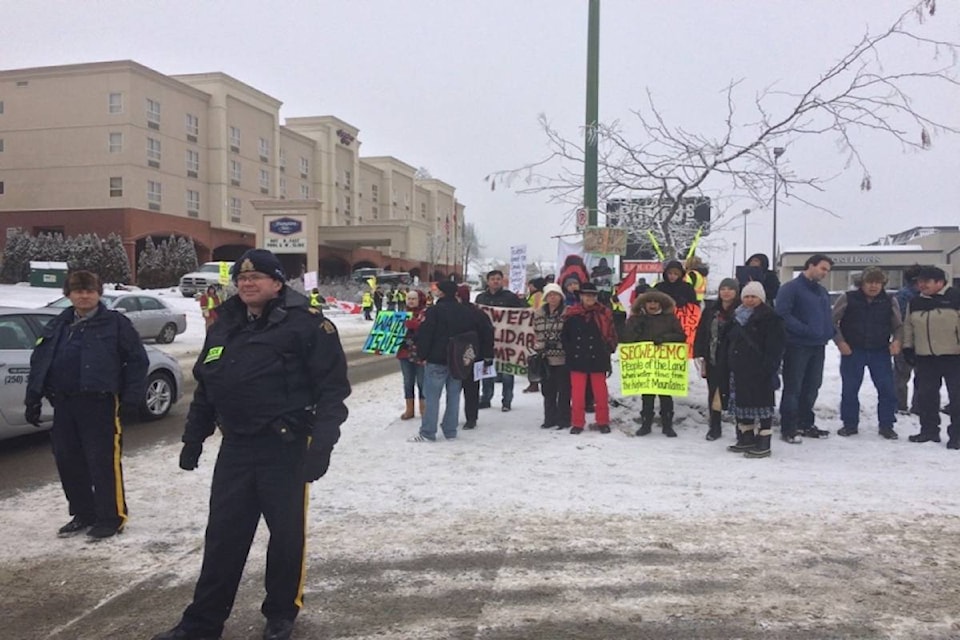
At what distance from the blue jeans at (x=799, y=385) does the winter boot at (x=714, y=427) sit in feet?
2.22

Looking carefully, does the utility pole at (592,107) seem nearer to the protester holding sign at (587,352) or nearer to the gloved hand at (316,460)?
the protester holding sign at (587,352)

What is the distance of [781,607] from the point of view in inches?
156

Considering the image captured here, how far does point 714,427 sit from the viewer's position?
26.6 ft

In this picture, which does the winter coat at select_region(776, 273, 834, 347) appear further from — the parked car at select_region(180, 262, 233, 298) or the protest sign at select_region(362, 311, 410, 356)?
the parked car at select_region(180, 262, 233, 298)

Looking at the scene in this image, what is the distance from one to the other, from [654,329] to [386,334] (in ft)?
15.2

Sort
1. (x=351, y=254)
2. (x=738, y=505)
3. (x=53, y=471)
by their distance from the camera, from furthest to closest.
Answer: (x=351, y=254)
(x=53, y=471)
(x=738, y=505)

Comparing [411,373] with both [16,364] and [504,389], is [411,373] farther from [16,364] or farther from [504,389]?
[16,364]

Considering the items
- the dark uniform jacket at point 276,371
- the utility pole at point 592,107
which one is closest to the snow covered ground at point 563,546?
the dark uniform jacket at point 276,371

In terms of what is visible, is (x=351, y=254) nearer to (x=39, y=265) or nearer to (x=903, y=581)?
(x=39, y=265)

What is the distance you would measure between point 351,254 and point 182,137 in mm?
19135

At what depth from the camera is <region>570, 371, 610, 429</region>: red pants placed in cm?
835

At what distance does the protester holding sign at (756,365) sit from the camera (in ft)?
23.9

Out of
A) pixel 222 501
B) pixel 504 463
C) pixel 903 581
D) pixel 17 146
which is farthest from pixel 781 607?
pixel 17 146

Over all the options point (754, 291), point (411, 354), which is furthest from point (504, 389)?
point (754, 291)
